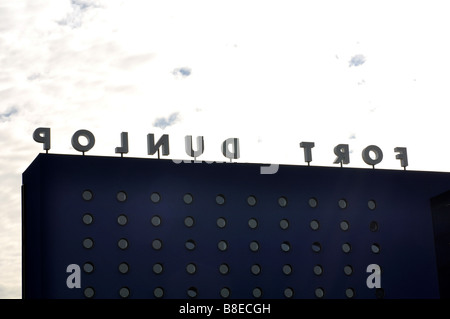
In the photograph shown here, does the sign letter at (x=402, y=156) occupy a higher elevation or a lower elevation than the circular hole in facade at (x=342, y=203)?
higher

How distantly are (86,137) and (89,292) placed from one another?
8.43 m

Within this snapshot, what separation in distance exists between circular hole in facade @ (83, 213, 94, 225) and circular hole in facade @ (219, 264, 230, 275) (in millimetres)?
7282

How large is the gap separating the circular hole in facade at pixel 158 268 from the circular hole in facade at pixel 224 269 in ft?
10.7

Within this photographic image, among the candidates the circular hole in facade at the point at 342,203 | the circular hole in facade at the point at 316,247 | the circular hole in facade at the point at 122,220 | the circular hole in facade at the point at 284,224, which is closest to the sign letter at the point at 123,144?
the circular hole in facade at the point at 122,220

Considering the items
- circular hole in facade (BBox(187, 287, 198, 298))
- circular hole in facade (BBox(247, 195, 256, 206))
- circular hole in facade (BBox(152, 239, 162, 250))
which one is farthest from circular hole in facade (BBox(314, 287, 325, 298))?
circular hole in facade (BBox(152, 239, 162, 250))

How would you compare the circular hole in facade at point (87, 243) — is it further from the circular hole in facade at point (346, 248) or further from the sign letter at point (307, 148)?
the circular hole in facade at point (346, 248)

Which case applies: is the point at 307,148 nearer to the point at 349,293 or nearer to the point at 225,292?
the point at 349,293

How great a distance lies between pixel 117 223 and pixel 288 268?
9789mm

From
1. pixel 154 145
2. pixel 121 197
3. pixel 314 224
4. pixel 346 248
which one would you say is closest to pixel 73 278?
pixel 121 197

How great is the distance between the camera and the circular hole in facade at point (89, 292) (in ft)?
131

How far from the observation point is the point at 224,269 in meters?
42.8

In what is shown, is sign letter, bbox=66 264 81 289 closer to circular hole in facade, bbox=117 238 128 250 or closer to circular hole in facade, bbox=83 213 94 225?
circular hole in facade, bbox=83 213 94 225
